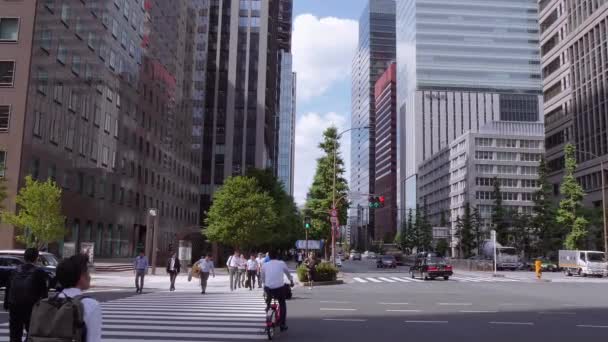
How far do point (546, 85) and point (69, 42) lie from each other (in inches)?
2899

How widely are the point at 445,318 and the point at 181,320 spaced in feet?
22.7

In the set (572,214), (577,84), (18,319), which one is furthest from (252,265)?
(577,84)

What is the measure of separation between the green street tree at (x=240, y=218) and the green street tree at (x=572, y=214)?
101 ft

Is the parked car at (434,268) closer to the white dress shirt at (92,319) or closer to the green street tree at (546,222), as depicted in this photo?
the green street tree at (546,222)

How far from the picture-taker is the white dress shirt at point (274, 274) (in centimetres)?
1164

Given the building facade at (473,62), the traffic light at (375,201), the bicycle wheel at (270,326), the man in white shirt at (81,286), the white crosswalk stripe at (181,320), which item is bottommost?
the white crosswalk stripe at (181,320)

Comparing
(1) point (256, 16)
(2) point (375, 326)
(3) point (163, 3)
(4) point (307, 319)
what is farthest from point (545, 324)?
(1) point (256, 16)

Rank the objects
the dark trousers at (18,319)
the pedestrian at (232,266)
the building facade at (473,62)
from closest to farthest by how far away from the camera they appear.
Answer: the dark trousers at (18,319) → the pedestrian at (232,266) → the building facade at (473,62)

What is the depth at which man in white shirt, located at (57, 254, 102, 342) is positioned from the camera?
3.75 m

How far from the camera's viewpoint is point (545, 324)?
1340cm

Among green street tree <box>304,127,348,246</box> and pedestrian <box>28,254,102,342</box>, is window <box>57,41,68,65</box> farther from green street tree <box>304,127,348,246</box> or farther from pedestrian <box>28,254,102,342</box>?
pedestrian <box>28,254,102,342</box>

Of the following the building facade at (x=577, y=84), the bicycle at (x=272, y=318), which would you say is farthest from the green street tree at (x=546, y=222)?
the bicycle at (x=272, y=318)

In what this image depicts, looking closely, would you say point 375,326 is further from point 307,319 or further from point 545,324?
point 545,324

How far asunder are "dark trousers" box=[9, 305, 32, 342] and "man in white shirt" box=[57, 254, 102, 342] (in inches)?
163
